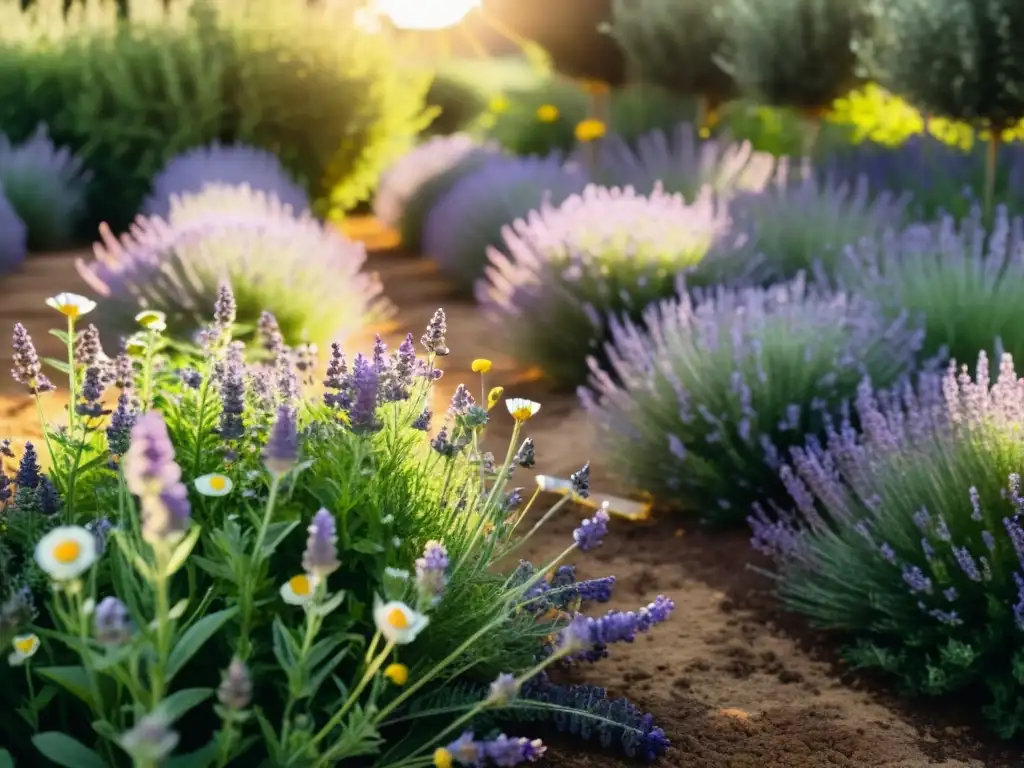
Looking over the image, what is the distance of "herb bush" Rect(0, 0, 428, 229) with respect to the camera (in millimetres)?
9727

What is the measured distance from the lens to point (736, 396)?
393 centimetres

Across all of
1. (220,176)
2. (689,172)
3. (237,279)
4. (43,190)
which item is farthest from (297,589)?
(43,190)

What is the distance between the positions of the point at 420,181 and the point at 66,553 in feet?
29.9

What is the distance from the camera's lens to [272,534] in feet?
6.52

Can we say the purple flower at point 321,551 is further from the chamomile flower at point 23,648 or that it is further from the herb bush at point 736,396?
the herb bush at point 736,396

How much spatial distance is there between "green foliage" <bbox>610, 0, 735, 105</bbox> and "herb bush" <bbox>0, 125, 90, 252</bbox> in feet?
17.4

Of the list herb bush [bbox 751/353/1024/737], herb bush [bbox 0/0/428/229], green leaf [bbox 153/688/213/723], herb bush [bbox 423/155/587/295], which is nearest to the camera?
green leaf [bbox 153/688/213/723]

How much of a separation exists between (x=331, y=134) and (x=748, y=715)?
853cm

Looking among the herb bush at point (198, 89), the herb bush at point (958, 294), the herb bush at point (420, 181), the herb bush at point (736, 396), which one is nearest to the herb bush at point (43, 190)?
the herb bush at point (198, 89)

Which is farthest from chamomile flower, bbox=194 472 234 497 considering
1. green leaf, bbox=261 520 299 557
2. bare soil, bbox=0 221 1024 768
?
bare soil, bbox=0 221 1024 768

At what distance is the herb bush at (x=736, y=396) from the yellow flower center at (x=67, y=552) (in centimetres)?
254

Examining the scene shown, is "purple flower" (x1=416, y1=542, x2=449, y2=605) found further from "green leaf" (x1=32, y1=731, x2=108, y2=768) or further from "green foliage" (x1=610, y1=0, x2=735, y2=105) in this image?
"green foliage" (x1=610, y1=0, x2=735, y2=105)

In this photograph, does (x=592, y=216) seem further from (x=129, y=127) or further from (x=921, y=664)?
(x=129, y=127)

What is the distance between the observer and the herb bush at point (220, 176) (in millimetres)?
8180
